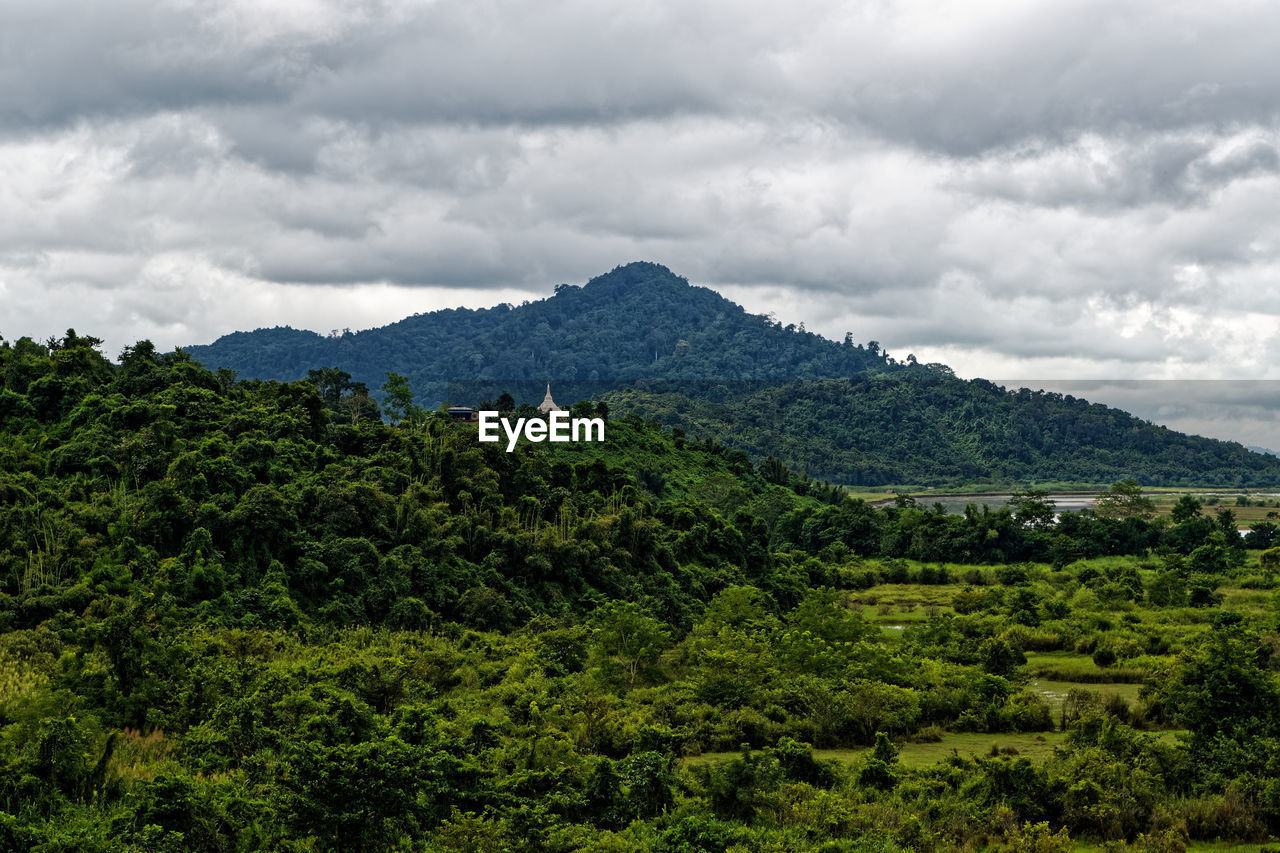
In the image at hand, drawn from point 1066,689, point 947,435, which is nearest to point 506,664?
point 1066,689

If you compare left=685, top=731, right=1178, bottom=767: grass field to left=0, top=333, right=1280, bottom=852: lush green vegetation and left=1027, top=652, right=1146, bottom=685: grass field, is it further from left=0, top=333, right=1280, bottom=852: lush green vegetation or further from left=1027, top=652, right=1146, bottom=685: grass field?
left=1027, top=652, right=1146, bottom=685: grass field

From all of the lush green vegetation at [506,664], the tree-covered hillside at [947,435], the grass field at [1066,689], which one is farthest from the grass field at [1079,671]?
the tree-covered hillside at [947,435]

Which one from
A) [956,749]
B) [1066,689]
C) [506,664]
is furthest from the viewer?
[1066,689]

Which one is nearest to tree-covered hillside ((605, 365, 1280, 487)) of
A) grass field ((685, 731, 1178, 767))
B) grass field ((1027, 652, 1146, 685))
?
grass field ((1027, 652, 1146, 685))

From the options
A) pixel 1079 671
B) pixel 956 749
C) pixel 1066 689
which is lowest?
pixel 1066 689

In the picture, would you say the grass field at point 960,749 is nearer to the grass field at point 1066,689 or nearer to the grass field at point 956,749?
the grass field at point 956,749

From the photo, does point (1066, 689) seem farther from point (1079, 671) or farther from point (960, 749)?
point (960, 749)

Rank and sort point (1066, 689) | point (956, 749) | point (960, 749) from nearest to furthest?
point (956, 749) → point (960, 749) → point (1066, 689)
